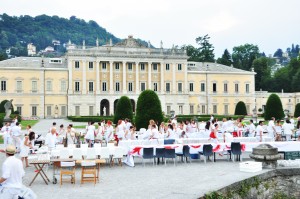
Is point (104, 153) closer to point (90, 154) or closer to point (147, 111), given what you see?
point (90, 154)

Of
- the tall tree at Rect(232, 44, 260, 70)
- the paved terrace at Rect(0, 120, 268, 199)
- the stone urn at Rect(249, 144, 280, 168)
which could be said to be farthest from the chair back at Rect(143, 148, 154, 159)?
the tall tree at Rect(232, 44, 260, 70)

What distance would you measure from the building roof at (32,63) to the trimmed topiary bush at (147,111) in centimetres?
2946

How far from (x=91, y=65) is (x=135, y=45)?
7.02 meters

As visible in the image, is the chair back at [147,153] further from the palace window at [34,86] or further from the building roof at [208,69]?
the building roof at [208,69]

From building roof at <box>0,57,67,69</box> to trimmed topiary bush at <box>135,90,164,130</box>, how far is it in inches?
1160

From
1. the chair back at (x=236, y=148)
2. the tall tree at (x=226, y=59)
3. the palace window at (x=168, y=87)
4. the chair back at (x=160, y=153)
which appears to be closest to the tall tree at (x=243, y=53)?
the tall tree at (x=226, y=59)

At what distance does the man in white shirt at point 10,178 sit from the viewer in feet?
23.3

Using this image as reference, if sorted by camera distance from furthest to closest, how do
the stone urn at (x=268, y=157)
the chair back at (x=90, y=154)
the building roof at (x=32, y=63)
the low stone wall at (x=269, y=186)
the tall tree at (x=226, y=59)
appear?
the tall tree at (x=226, y=59) → the building roof at (x=32, y=63) → the chair back at (x=90, y=154) → the stone urn at (x=268, y=157) → the low stone wall at (x=269, y=186)

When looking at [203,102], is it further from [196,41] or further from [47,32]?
[47,32]

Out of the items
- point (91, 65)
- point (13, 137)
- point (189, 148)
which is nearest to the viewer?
point (189, 148)

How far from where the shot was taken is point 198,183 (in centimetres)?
984

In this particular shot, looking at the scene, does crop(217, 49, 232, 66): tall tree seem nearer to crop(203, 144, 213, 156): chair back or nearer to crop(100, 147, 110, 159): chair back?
crop(203, 144, 213, 156): chair back

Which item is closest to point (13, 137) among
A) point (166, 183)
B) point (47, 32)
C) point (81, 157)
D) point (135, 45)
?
point (81, 157)

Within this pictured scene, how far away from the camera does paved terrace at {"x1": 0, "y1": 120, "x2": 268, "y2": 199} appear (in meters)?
8.88
